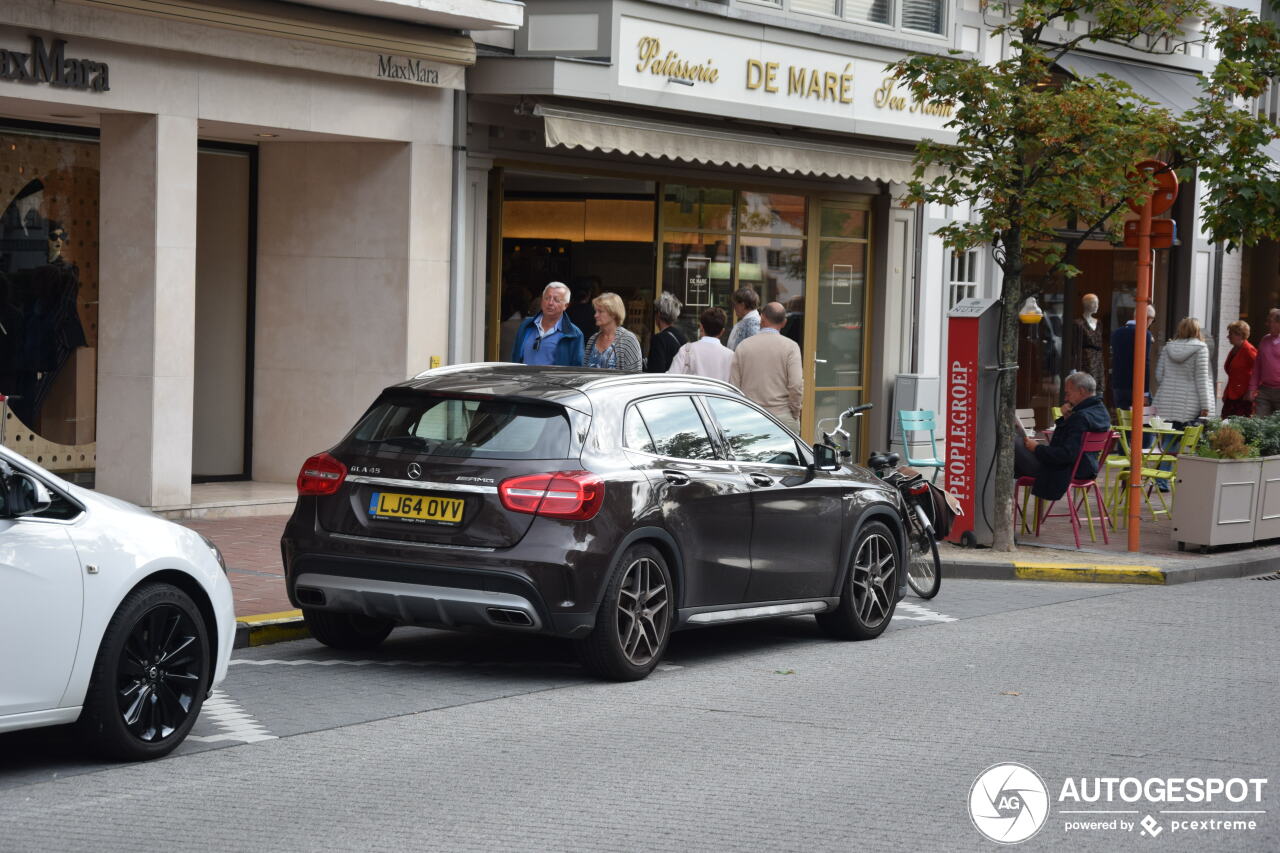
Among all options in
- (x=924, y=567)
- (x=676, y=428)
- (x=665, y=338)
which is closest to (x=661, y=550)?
(x=676, y=428)

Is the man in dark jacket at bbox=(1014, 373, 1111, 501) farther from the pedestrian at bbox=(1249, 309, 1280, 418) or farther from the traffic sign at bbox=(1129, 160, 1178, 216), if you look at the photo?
the pedestrian at bbox=(1249, 309, 1280, 418)

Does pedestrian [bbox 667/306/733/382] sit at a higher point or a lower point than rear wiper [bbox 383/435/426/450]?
higher

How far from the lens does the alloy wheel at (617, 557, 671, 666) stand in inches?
343

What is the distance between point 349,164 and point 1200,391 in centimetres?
974

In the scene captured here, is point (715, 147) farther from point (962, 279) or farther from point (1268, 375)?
point (1268, 375)

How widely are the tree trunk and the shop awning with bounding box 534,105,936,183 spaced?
346 cm

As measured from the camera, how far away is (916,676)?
366 inches

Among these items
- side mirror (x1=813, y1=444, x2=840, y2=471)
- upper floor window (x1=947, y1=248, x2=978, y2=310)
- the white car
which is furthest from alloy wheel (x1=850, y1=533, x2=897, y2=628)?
upper floor window (x1=947, y1=248, x2=978, y2=310)

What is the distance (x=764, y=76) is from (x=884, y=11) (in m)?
2.84

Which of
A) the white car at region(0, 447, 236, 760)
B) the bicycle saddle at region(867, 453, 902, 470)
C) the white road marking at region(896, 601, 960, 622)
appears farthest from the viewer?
the bicycle saddle at region(867, 453, 902, 470)

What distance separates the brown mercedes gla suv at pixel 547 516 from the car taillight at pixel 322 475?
0.03 feet

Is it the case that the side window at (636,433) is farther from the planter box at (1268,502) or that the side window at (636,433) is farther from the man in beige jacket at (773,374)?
the planter box at (1268,502)

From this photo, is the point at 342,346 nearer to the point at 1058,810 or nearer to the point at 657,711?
the point at 657,711

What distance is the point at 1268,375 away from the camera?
20641 millimetres
